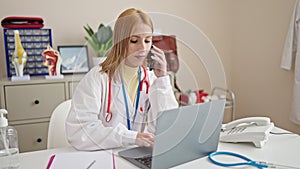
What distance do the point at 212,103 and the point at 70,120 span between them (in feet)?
1.57

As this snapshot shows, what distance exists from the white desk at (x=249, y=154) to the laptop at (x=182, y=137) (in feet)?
0.10

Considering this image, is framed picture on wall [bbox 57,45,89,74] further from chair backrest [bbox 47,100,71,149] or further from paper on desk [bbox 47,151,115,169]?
paper on desk [bbox 47,151,115,169]

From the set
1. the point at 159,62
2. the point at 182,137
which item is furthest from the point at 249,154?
the point at 159,62

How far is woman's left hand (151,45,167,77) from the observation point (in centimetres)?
92

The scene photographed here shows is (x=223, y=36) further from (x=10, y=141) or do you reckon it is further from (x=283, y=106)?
(x=10, y=141)

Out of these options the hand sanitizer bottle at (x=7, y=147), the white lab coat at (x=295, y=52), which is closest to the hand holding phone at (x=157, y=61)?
the hand sanitizer bottle at (x=7, y=147)

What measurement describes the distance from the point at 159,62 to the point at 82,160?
1.29 feet

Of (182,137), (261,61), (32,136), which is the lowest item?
(32,136)

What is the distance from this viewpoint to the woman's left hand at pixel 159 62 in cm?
92

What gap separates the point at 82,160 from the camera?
92cm

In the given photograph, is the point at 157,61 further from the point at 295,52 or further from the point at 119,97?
the point at 295,52

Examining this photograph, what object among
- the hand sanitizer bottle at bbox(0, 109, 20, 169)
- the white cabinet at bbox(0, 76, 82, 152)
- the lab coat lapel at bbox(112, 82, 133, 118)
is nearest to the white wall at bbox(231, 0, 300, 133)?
the white cabinet at bbox(0, 76, 82, 152)

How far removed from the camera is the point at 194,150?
0.92 m

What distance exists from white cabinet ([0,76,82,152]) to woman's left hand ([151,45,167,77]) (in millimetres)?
996
